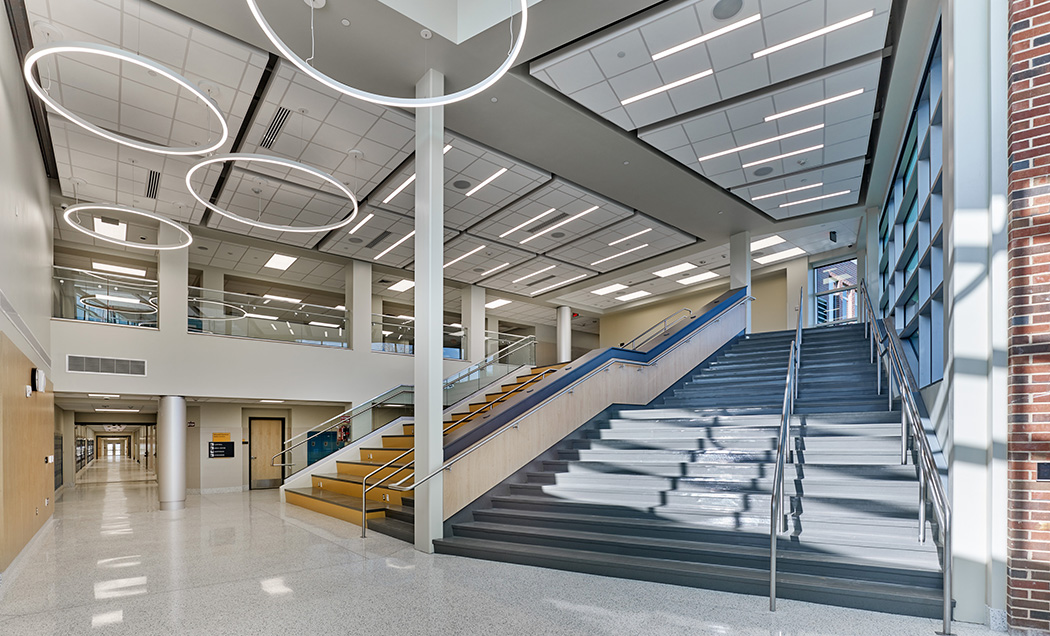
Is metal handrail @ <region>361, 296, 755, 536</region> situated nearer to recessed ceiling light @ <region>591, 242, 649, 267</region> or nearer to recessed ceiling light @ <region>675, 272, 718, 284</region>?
recessed ceiling light @ <region>591, 242, 649, 267</region>

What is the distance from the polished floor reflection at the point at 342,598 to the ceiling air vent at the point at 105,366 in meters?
4.25

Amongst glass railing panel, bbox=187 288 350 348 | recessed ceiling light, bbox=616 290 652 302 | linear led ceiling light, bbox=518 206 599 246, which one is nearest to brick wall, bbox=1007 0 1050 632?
linear led ceiling light, bbox=518 206 599 246

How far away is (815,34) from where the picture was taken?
6496 mm

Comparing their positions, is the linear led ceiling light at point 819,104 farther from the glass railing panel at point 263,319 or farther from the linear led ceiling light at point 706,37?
the glass railing panel at point 263,319

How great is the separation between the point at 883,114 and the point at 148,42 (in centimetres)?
927

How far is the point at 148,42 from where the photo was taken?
6.50m

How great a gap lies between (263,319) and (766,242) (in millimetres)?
12127

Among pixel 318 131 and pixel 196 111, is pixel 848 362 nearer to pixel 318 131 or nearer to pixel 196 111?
pixel 318 131

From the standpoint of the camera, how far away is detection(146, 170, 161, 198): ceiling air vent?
31.9 feet

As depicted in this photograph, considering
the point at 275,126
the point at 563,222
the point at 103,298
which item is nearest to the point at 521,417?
the point at 275,126

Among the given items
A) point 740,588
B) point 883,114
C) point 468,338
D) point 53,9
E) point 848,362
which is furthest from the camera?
point 468,338

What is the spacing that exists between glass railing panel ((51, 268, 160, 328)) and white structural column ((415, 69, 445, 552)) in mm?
7827

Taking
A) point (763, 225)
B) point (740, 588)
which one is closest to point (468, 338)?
point (763, 225)

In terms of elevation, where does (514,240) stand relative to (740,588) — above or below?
above
